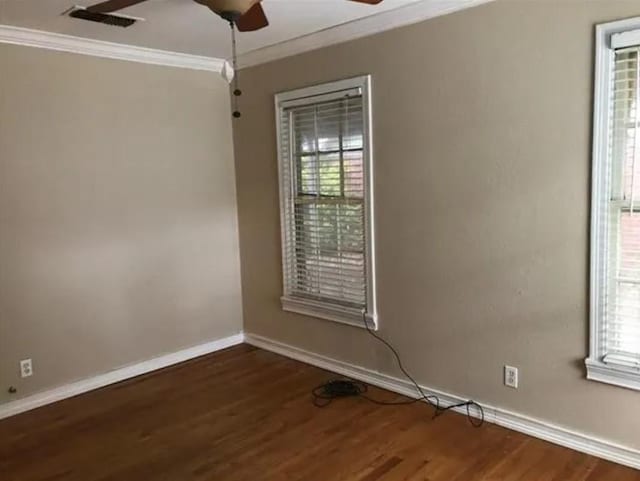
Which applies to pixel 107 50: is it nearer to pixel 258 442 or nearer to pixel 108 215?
pixel 108 215

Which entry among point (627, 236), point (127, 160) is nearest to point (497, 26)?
point (627, 236)

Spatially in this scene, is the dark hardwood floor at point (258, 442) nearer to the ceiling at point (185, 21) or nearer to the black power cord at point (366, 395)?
the black power cord at point (366, 395)

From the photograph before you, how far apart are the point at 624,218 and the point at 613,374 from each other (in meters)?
0.75

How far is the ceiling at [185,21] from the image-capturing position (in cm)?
297

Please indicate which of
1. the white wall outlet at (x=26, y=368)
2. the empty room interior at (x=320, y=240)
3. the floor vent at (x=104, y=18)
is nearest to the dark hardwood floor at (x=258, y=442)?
the empty room interior at (x=320, y=240)

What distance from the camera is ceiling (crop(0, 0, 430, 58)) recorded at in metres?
2.97

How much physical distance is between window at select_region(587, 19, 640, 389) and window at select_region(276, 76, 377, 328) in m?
1.40

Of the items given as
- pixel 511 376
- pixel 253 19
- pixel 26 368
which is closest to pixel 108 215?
pixel 26 368

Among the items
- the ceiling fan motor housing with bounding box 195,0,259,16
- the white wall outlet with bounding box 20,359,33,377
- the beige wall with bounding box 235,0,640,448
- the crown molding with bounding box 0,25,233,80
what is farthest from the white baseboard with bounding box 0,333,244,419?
the ceiling fan motor housing with bounding box 195,0,259,16

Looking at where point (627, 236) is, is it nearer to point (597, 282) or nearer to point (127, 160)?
point (597, 282)

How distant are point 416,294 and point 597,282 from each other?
1084 millimetres

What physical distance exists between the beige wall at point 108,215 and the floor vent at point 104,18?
550mm

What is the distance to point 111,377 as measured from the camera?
12.9 ft

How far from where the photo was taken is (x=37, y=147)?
3.48m
